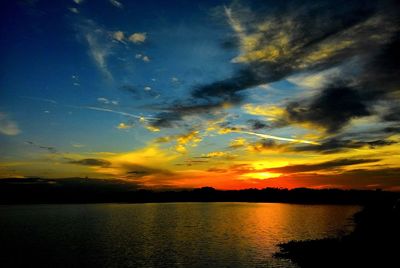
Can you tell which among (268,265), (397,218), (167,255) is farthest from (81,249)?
(397,218)

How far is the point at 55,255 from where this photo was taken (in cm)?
6322

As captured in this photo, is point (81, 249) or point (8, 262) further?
point (81, 249)

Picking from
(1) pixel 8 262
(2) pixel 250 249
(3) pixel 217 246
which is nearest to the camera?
(1) pixel 8 262

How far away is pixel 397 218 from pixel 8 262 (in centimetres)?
7337

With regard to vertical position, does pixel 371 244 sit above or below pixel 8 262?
above

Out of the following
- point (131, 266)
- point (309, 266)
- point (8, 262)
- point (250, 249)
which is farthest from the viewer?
point (250, 249)

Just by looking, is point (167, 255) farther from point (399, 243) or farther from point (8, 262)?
point (399, 243)

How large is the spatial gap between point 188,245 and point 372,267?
4322cm

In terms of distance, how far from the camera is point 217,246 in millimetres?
71562

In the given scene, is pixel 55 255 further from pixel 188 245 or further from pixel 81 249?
pixel 188 245

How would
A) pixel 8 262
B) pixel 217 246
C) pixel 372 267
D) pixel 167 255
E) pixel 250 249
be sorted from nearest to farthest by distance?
pixel 372 267 → pixel 8 262 → pixel 167 255 → pixel 250 249 → pixel 217 246

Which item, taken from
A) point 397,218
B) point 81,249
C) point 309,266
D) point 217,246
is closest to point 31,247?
point 81,249

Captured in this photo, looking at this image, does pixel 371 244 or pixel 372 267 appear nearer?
pixel 372 267

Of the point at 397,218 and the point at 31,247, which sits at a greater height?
the point at 397,218
